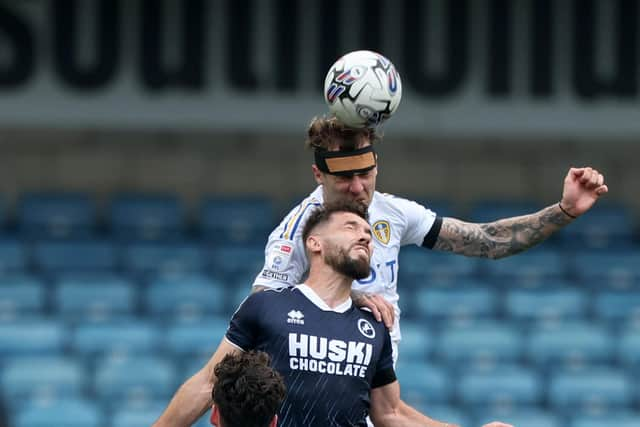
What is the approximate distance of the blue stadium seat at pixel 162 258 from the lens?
38.9 ft

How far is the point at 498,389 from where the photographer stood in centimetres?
1008

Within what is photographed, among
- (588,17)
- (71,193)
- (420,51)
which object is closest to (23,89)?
(71,193)

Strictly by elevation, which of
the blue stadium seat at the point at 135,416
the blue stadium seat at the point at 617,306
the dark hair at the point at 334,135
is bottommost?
the blue stadium seat at the point at 135,416

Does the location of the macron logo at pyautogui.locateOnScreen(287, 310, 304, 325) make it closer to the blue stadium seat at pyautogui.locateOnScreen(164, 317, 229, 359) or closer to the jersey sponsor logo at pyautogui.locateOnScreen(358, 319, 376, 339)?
the jersey sponsor logo at pyautogui.locateOnScreen(358, 319, 376, 339)

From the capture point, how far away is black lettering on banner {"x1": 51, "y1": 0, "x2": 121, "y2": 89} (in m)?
12.4

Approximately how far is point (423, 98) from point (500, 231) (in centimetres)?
A: 711

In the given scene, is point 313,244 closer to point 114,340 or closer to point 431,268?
point 114,340

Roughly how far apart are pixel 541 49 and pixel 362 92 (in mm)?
7707

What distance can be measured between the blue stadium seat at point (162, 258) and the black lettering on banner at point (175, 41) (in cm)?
160

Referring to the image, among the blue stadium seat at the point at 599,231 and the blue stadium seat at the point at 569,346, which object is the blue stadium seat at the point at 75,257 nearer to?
the blue stadium seat at the point at 569,346

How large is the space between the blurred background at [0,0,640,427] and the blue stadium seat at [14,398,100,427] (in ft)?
3.22

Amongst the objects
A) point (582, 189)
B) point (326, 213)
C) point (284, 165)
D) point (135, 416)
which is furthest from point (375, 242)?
point (284, 165)

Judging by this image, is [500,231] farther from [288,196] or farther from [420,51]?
[288,196]

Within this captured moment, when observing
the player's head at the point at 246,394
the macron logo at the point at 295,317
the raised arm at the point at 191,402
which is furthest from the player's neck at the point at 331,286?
the player's head at the point at 246,394
